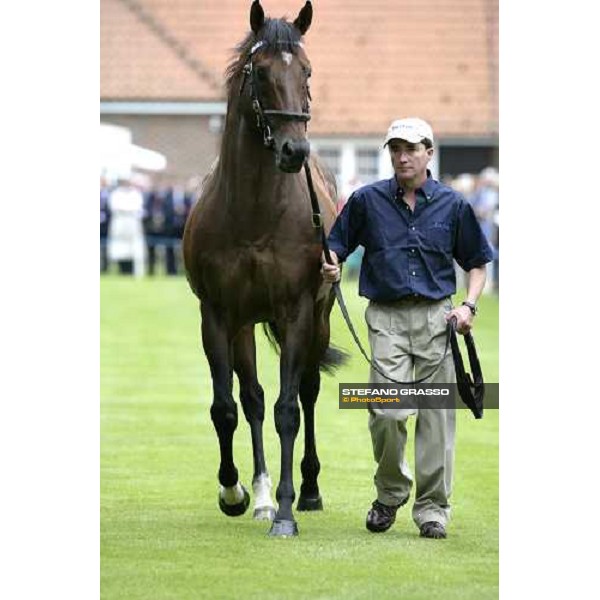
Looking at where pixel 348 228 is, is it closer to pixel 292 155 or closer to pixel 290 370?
pixel 292 155

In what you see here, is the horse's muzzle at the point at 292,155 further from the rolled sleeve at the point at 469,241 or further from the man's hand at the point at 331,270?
the rolled sleeve at the point at 469,241

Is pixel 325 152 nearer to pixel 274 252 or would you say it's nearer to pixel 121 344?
pixel 121 344

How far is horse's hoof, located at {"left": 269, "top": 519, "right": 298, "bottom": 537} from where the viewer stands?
8828mm

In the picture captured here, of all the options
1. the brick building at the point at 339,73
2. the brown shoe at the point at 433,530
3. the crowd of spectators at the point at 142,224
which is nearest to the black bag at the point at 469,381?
the brown shoe at the point at 433,530

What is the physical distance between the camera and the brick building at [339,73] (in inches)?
556

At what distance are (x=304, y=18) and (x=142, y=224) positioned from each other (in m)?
26.4

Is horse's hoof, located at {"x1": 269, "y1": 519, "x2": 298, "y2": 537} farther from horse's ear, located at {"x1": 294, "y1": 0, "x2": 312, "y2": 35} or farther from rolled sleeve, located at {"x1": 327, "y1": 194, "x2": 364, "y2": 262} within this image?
horse's ear, located at {"x1": 294, "y1": 0, "x2": 312, "y2": 35}

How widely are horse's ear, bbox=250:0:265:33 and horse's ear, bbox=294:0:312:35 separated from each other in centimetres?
16

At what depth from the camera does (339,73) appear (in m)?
25.0

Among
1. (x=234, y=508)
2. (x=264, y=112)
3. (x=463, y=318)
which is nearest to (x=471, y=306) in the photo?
A: (x=463, y=318)

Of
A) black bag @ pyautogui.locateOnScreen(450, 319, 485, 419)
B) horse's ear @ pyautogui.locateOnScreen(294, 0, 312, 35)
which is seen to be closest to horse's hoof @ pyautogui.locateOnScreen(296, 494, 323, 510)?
black bag @ pyautogui.locateOnScreen(450, 319, 485, 419)
